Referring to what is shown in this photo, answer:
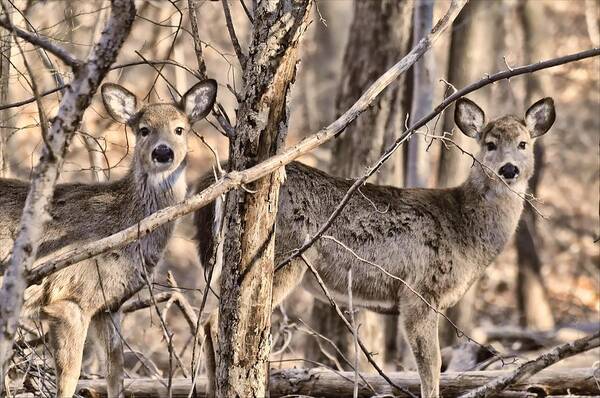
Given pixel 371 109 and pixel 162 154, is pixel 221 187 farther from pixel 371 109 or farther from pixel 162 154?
pixel 371 109

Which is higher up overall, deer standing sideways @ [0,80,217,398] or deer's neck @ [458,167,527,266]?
deer's neck @ [458,167,527,266]

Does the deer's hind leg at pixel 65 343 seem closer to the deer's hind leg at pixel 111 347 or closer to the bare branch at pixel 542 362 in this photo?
the deer's hind leg at pixel 111 347

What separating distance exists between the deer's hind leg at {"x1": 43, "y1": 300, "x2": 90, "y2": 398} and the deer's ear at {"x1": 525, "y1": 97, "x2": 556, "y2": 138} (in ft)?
12.9

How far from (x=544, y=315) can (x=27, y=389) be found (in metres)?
9.12

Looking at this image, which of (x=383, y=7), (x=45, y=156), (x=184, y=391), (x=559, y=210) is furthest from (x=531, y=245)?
(x=45, y=156)

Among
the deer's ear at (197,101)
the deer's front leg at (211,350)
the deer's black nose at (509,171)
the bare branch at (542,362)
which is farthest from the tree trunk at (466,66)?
the bare branch at (542,362)

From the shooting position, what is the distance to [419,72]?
10.0 meters

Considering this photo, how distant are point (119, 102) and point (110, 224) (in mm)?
933

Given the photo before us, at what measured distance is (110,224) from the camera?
23.7 ft

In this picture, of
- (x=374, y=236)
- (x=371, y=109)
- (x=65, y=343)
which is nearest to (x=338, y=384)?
(x=374, y=236)

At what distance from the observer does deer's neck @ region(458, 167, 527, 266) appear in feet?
27.2

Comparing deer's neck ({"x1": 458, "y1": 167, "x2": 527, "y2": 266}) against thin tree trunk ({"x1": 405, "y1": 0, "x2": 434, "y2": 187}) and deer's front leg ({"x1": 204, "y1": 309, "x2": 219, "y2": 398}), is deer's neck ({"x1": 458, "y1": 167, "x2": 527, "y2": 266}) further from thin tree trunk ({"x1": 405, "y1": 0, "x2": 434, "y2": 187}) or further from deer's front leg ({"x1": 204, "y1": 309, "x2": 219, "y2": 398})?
deer's front leg ({"x1": 204, "y1": 309, "x2": 219, "y2": 398})

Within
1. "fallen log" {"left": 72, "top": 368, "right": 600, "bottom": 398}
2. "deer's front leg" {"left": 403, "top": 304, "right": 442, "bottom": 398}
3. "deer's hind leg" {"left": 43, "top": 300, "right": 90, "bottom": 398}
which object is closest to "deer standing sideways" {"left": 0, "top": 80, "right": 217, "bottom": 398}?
"deer's hind leg" {"left": 43, "top": 300, "right": 90, "bottom": 398}

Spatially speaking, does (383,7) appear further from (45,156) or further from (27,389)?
(45,156)
